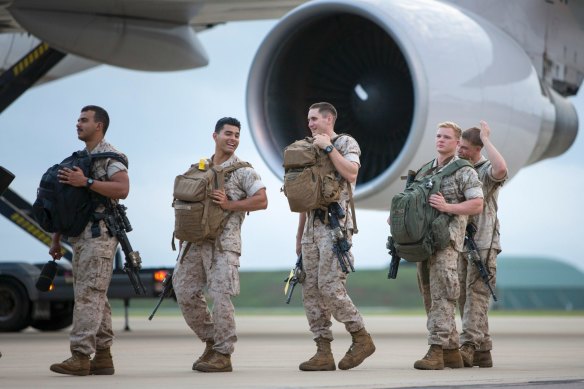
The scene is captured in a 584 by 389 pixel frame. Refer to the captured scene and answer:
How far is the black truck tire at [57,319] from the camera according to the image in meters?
14.2

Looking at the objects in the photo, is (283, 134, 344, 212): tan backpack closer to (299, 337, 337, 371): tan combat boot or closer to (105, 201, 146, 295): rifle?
(299, 337, 337, 371): tan combat boot

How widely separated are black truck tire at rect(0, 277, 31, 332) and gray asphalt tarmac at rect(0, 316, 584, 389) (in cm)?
178

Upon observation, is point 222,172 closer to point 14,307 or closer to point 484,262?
point 484,262

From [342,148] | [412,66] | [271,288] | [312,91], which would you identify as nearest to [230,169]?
[342,148]

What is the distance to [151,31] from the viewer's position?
12008 mm

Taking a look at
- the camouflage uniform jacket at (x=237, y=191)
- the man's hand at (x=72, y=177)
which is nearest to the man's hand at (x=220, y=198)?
the camouflage uniform jacket at (x=237, y=191)

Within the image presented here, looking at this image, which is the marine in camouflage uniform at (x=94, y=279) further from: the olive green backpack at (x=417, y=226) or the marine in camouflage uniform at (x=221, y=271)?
the olive green backpack at (x=417, y=226)

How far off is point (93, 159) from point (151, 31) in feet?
17.2

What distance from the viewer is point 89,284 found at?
674 centimetres

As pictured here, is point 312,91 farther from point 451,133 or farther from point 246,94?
point 451,133

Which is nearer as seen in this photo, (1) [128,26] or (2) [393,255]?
(2) [393,255]

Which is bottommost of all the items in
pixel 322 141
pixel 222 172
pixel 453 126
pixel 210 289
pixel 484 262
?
pixel 210 289

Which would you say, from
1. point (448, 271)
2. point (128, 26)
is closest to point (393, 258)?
point (448, 271)

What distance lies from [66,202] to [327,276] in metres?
1.47
